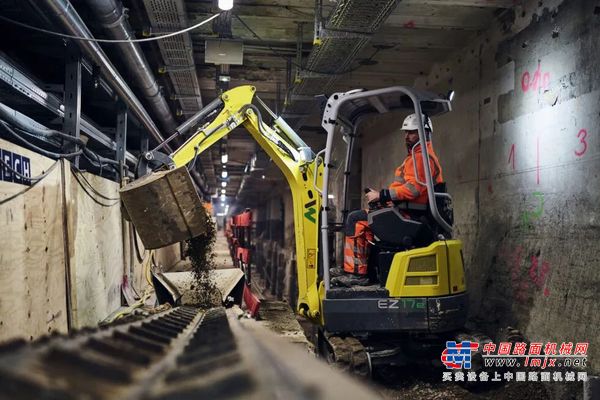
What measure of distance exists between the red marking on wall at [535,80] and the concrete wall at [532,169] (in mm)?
11

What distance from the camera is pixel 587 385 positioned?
3318 mm

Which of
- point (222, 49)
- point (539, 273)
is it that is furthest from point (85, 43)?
point (539, 273)

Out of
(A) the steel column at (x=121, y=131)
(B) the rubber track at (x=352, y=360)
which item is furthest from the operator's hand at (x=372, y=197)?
(A) the steel column at (x=121, y=131)

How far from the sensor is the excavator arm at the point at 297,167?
4500 millimetres

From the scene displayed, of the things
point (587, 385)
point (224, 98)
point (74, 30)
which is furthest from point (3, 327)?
point (587, 385)

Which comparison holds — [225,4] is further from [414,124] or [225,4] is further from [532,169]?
[532,169]

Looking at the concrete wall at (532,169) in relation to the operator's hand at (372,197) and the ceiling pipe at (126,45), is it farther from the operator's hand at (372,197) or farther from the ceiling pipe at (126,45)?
the ceiling pipe at (126,45)

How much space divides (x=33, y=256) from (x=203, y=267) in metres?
2.10

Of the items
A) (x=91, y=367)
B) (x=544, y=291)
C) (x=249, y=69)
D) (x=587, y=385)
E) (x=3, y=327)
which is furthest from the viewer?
(x=249, y=69)

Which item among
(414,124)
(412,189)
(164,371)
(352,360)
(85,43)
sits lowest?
(352,360)

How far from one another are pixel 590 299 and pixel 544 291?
584mm

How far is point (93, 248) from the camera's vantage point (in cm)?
427

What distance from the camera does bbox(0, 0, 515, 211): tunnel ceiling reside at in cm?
434

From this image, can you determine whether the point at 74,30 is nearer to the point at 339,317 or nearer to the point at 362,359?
the point at 339,317
